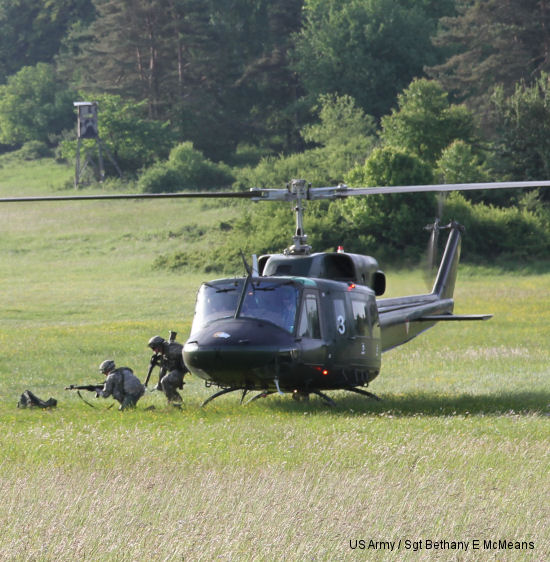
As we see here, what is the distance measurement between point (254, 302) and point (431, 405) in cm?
369

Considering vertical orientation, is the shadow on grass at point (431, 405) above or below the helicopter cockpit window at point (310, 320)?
below

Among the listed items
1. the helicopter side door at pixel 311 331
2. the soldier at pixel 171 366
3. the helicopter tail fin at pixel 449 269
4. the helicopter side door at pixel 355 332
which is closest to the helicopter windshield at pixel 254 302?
the helicopter side door at pixel 311 331

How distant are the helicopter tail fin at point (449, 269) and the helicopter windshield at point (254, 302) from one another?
6907 millimetres

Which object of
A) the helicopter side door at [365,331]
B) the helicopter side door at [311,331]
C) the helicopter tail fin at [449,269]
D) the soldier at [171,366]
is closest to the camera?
the helicopter side door at [311,331]

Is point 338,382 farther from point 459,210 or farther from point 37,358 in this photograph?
point 459,210

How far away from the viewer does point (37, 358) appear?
2422cm

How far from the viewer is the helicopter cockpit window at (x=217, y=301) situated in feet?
46.8

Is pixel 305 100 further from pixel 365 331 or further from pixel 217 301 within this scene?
pixel 217 301

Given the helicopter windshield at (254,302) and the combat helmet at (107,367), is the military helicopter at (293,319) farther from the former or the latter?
the combat helmet at (107,367)

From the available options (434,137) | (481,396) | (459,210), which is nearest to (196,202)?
(434,137)

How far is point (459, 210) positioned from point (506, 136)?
7652 mm

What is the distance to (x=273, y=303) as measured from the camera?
14.1m

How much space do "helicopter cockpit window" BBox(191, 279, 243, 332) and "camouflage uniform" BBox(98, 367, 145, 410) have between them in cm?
148

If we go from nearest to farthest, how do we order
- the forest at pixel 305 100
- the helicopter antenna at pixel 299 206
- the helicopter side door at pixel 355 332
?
the helicopter antenna at pixel 299 206
the helicopter side door at pixel 355 332
the forest at pixel 305 100
